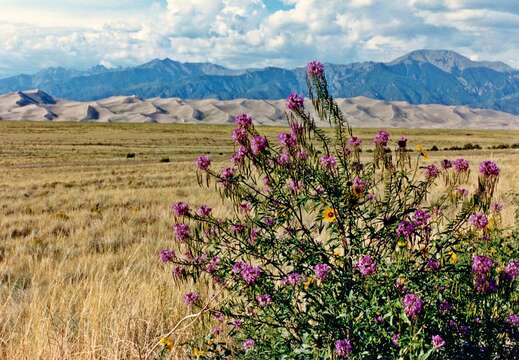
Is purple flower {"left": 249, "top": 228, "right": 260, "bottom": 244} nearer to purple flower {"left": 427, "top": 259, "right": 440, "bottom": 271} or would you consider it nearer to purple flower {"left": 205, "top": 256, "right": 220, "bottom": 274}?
purple flower {"left": 205, "top": 256, "right": 220, "bottom": 274}

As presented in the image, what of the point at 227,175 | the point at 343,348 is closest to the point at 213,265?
the point at 227,175

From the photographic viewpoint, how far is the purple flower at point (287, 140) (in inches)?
113

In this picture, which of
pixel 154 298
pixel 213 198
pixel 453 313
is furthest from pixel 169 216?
pixel 453 313

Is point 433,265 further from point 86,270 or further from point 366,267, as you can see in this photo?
point 86,270

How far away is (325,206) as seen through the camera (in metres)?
2.99

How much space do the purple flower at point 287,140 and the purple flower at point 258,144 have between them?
0.12 metres

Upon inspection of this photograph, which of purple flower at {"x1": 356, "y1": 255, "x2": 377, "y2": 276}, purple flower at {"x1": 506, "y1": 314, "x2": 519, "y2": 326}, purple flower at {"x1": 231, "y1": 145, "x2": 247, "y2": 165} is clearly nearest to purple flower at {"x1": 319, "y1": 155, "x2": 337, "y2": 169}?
purple flower at {"x1": 231, "y1": 145, "x2": 247, "y2": 165}

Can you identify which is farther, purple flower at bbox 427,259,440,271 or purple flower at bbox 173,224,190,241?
purple flower at bbox 173,224,190,241

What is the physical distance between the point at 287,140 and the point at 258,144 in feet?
0.67

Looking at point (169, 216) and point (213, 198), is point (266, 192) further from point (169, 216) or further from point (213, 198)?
point (213, 198)

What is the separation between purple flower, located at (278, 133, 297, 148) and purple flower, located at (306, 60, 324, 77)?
367 mm

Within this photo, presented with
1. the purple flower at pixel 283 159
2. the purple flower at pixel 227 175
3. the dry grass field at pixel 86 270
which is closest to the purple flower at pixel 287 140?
the purple flower at pixel 283 159

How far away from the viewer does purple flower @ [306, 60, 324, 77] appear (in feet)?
8.97

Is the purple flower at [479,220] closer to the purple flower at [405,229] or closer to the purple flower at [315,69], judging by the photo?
the purple flower at [405,229]
